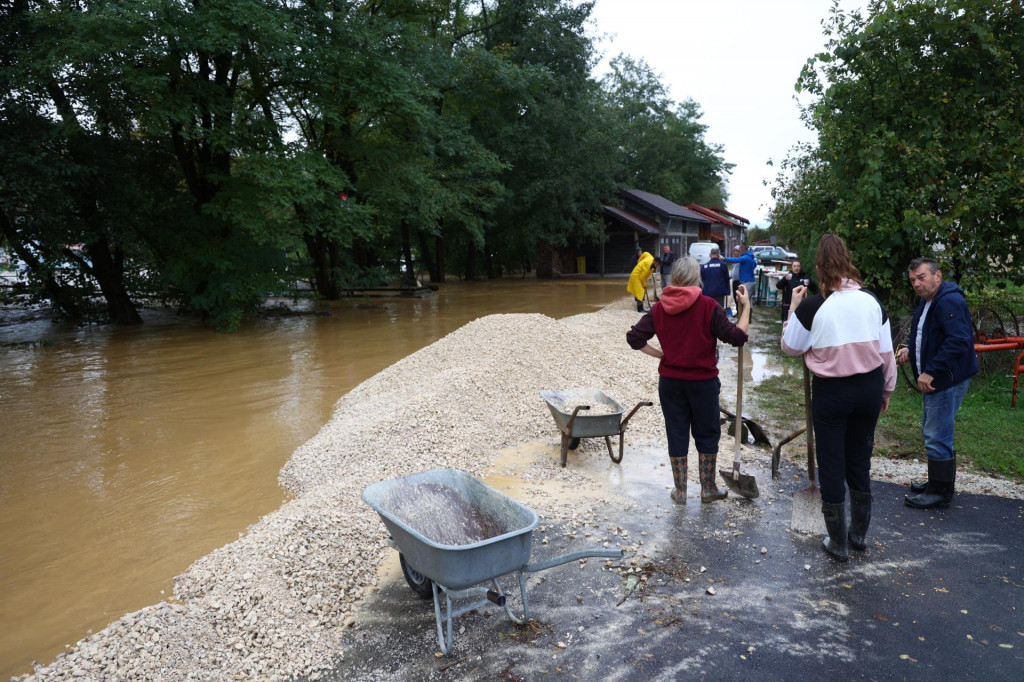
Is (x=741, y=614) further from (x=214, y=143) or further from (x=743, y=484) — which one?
(x=214, y=143)

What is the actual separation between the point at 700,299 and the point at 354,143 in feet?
53.8

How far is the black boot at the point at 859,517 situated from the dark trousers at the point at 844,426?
6 centimetres

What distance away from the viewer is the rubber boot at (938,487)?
475 centimetres

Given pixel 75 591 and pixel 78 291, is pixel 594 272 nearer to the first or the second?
pixel 78 291

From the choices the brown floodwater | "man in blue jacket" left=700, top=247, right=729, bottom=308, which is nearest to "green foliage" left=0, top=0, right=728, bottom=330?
the brown floodwater

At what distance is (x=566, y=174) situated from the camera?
30.0 m

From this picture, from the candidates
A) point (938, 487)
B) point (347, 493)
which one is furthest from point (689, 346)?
point (347, 493)

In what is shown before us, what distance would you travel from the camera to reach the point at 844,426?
12.6ft

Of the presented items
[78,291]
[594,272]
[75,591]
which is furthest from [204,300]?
[594,272]

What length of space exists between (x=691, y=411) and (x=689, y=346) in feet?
1.66

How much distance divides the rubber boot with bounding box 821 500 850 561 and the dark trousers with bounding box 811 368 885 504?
0.05 m

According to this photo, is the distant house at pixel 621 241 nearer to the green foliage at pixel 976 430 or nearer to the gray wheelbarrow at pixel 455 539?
the green foliage at pixel 976 430

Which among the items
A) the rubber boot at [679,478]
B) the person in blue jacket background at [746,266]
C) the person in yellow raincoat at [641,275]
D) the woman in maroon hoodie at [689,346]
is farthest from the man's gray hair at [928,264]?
the person in yellow raincoat at [641,275]

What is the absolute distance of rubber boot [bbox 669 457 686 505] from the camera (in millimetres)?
4844
